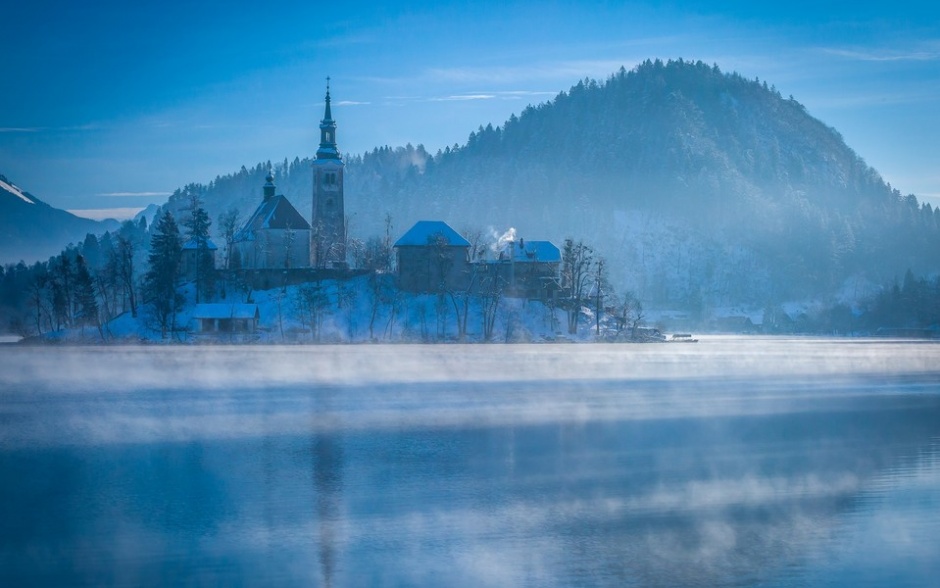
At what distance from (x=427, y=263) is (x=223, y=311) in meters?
21.0

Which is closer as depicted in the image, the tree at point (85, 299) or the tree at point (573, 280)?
the tree at point (85, 299)

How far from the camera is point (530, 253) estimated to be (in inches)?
4311

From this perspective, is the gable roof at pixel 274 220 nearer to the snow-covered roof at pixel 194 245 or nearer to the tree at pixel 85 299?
the snow-covered roof at pixel 194 245

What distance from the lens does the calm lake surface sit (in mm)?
19984

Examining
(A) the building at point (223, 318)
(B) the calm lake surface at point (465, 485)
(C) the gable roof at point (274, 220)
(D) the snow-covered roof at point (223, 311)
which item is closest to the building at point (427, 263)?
(C) the gable roof at point (274, 220)

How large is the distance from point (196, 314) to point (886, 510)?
76860mm

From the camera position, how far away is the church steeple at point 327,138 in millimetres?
115438

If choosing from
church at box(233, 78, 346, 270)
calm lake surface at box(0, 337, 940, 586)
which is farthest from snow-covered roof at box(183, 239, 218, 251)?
calm lake surface at box(0, 337, 940, 586)

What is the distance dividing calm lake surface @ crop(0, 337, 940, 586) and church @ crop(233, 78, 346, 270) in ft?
179

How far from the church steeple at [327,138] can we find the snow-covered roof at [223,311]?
2574 centimetres

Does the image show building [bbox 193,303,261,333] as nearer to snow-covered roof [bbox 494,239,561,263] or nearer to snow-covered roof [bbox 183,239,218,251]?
snow-covered roof [bbox 183,239,218,251]

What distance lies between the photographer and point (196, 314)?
309 ft

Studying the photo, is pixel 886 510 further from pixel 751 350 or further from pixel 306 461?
pixel 751 350

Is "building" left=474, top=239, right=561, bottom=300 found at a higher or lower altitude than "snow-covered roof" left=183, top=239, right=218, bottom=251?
lower
